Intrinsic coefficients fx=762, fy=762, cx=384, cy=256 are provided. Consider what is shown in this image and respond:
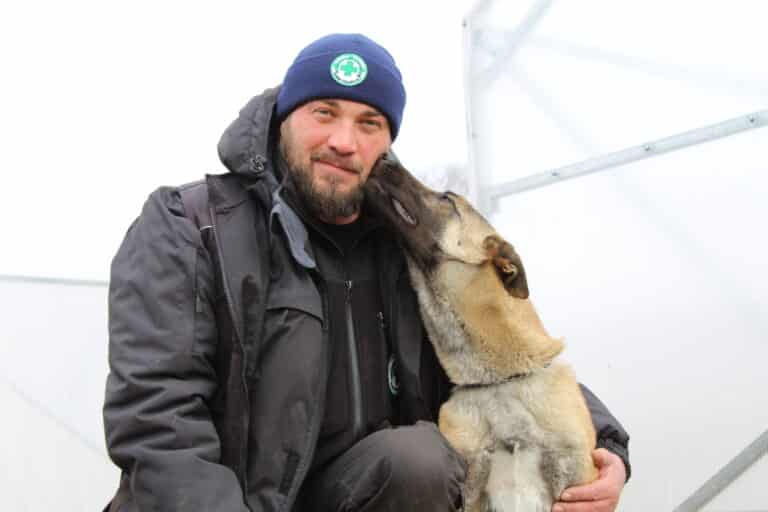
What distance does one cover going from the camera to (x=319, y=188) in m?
1.79

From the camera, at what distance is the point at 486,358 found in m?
1.96

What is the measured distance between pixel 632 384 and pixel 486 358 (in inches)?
56.7

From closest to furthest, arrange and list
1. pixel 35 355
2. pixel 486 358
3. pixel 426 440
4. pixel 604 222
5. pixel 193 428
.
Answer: pixel 193 428 → pixel 426 440 → pixel 486 358 → pixel 35 355 → pixel 604 222

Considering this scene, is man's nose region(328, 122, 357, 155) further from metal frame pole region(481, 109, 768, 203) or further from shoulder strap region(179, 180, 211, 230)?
metal frame pole region(481, 109, 768, 203)

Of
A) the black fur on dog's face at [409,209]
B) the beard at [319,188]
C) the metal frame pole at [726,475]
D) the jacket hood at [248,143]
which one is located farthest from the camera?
the metal frame pole at [726,475]

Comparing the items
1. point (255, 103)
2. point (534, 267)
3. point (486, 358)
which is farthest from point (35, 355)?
point (534, 267)

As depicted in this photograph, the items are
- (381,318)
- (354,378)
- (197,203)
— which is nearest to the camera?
(197,203)

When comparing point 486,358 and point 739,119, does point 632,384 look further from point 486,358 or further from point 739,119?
point 486,358

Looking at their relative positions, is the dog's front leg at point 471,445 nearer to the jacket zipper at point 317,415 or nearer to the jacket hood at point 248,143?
the jacket zipper at point 317,415

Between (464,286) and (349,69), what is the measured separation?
647 millimetres

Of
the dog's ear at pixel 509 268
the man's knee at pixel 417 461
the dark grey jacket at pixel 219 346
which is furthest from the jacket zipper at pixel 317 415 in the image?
the dog's ear at pixel 509 268

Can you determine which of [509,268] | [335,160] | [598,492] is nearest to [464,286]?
[509,268]

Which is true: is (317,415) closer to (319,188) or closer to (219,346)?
(219,346)

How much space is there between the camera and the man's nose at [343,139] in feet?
5.91
